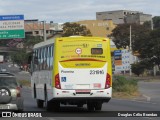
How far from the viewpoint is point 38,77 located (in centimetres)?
2552

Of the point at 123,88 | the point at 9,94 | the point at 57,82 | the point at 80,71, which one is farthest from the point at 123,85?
the point at 9,94

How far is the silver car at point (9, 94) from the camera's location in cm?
1894

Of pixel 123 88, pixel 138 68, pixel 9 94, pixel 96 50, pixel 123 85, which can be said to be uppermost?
pixel 96 50

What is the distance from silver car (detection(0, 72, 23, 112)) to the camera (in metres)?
18.9

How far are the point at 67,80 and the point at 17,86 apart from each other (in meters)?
2.49

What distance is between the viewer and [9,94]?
19.0 m

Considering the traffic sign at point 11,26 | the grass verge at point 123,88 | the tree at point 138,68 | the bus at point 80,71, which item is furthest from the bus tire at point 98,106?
the tree at point 138,68

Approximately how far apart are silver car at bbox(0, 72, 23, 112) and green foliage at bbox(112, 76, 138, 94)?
715 inches

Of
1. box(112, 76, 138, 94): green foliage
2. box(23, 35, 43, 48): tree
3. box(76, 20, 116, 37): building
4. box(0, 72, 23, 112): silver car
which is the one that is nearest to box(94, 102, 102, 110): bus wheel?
box(0, 72, 23, 112): silver car

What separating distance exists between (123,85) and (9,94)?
19.4m

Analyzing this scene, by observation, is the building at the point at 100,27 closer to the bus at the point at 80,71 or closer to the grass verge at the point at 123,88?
the grass verge at the point at 123,88

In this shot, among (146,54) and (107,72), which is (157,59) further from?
(107,72)

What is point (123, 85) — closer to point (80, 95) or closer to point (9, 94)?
point (80, 95)

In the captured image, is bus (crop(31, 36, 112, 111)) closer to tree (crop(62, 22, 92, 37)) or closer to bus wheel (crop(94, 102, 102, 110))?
bus wheel (crop(94, 102, 102, 110))
